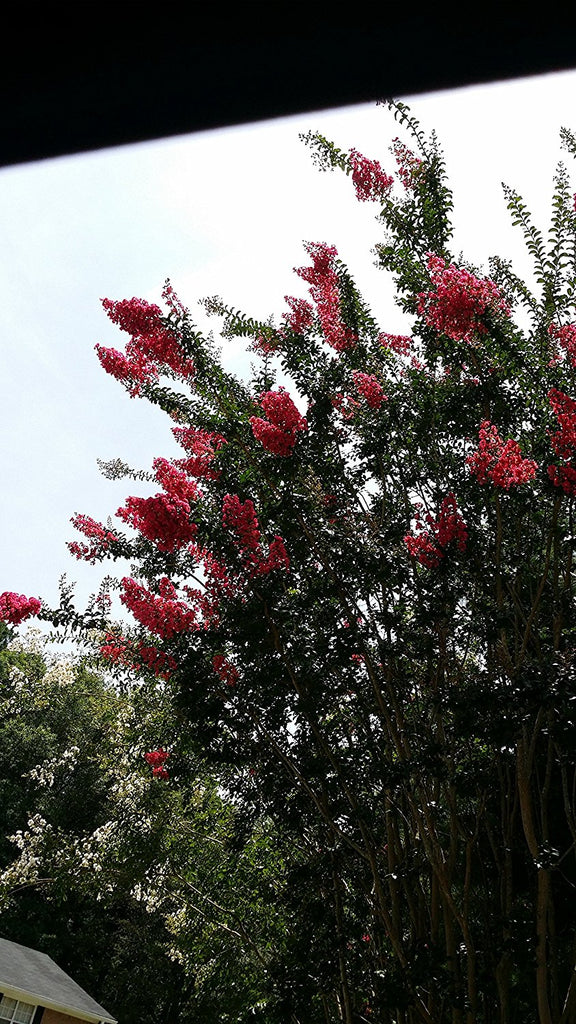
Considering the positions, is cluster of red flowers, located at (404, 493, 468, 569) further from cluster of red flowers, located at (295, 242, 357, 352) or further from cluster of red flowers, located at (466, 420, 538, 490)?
cluster of red flowers, located at (295, 242, 357, 352)

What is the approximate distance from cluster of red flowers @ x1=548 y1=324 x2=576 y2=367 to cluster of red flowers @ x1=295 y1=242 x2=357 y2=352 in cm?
127

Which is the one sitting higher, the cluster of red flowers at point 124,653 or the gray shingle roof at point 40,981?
the cluster of red flowers at point 124,653

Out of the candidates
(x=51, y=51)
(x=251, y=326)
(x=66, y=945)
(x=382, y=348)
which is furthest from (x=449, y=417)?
(x=66, y=945)

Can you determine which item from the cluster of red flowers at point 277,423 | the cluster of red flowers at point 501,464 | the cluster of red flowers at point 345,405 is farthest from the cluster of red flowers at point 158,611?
the cluster of red flowers at point 501,464

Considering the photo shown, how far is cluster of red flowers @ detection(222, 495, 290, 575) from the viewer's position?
3830 mm

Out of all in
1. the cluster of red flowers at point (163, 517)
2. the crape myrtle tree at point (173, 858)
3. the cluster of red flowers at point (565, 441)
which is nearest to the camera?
the cluster of red flowers at point (565, 441)

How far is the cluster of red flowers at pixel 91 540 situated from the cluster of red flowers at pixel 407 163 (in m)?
2.86

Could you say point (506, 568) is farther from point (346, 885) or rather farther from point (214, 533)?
point (346, 885)

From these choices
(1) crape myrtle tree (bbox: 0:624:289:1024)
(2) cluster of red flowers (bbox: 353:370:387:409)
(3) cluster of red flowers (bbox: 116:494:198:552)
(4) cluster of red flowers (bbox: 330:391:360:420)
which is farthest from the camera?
(1) crape myrtle tree (bbox: 0:624:289:1024)

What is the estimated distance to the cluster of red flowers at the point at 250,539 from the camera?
3.83m

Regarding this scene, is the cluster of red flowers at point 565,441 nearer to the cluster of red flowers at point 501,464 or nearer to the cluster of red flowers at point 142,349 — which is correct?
the cluster of red flowers at point 501,464

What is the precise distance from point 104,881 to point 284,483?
529cm

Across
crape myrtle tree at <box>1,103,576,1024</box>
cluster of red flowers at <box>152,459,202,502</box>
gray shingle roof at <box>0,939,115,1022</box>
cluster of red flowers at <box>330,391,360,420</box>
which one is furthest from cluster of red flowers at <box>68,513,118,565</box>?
gray shingle roof at <box>0,939,115,1022</box>

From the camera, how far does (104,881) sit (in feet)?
23.8
